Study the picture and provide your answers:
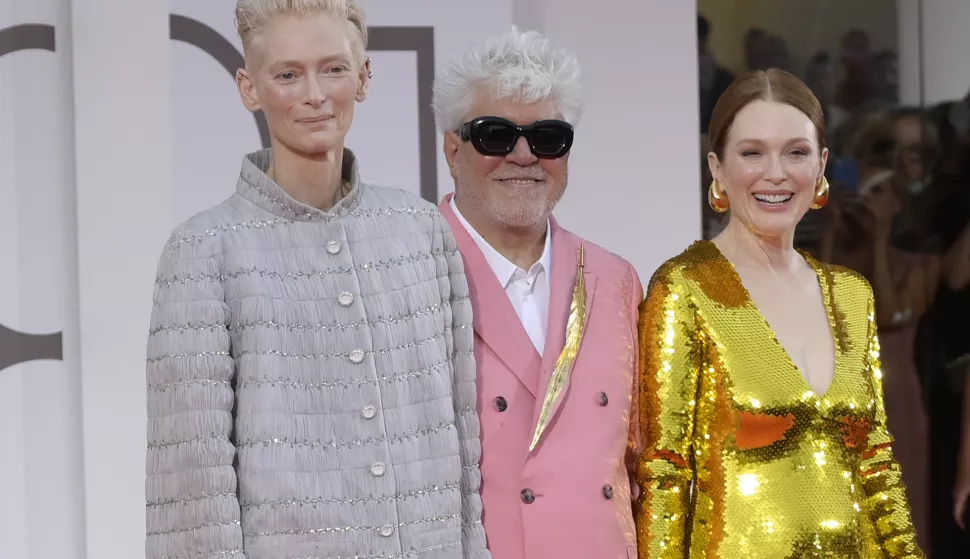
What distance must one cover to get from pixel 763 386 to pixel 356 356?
87 cm

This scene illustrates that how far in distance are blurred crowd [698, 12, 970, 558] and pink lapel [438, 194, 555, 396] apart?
7.20ft

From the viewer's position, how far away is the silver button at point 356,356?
2.07 meters

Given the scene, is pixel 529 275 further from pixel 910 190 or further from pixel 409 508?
pixel 910 190

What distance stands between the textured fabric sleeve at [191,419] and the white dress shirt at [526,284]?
2.34 ft

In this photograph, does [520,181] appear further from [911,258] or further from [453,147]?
[911,258]

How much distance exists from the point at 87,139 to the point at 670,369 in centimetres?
191

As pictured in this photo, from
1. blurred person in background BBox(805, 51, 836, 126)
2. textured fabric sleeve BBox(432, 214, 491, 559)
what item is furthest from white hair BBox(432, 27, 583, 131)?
blurred person in background BBox(805, 51, 836, 126)

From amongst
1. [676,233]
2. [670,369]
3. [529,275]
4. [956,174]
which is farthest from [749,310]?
[956,174]

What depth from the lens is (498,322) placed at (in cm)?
246

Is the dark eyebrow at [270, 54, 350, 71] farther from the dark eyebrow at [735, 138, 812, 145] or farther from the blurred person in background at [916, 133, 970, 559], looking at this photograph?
the blurred person in background at [916, 133, 970, 559]

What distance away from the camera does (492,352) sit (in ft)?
8.02

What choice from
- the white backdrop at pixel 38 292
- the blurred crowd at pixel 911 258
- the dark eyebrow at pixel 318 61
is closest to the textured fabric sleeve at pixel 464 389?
the dark eyebrow at pixel 318 61

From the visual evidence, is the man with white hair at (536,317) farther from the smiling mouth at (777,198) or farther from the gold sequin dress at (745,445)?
the smiling mouth at (777,198)

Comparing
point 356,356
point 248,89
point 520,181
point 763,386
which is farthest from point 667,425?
point 248,89
